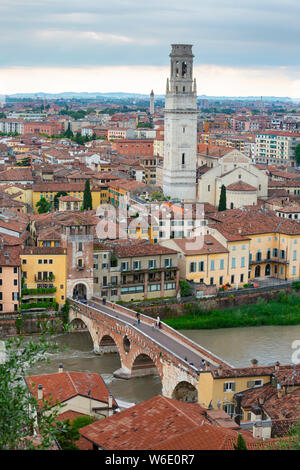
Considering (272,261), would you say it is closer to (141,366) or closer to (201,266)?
(201,266)

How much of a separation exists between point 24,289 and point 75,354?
3869 millimetres

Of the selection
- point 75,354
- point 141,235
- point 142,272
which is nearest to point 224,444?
point 75,354

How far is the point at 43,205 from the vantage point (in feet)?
152

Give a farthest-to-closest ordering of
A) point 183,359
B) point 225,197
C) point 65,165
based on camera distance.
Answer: point 65,165
point 225,197
point 183,359

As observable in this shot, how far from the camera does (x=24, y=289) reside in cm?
2834

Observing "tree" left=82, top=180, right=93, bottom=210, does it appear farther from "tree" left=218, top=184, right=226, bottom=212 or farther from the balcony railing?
the balcony railing

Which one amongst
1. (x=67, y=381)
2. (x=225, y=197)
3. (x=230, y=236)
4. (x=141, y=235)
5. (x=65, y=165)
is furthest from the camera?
(x=65, y=165)

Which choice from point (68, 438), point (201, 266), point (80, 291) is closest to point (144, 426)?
point (68, 438)

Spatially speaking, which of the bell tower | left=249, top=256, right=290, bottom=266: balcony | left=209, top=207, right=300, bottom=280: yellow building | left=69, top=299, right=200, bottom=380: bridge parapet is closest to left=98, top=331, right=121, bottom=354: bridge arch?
left=69, top=299, right=200, bottom=380: bridge parapet

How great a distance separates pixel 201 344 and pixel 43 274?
6484 mm

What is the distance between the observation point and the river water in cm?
2300

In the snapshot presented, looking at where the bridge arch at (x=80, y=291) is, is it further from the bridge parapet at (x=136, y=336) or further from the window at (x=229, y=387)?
the window at (x=229, y=387)

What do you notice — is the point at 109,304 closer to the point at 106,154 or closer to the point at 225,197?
the point at 225,197

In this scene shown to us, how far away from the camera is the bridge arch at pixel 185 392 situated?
20.6 m
